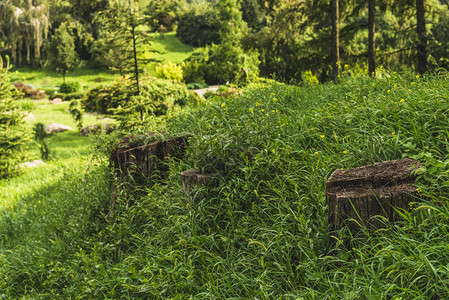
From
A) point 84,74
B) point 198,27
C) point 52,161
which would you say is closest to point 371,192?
point 52,161

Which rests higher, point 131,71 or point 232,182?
point 131,71

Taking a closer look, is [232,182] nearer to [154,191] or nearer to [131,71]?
[154,191]

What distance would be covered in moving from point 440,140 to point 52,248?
426 cm

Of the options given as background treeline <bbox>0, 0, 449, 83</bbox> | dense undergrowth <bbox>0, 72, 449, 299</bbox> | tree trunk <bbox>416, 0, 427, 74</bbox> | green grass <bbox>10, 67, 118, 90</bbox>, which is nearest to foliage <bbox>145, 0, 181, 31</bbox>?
background treeline <bbox>0, 0, 449, 83</bbox>

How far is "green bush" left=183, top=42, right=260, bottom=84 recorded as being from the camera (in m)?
20.8

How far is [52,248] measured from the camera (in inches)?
175

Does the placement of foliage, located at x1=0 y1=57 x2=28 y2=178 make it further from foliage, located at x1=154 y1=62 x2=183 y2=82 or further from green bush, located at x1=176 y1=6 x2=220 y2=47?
green bush, located at x1=176 y1=6 x2=220 y2=47

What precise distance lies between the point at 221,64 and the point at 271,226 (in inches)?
792

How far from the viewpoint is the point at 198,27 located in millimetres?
40938

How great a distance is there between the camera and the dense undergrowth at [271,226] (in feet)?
8.49

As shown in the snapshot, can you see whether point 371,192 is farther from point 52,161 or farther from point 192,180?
point 52,161

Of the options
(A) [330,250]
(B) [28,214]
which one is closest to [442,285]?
(A) [330,250]

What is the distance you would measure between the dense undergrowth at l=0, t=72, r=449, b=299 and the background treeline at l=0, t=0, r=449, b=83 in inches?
65.7

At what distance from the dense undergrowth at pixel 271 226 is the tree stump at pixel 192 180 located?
0.10 metres
